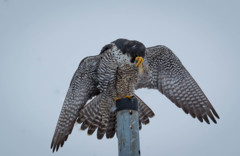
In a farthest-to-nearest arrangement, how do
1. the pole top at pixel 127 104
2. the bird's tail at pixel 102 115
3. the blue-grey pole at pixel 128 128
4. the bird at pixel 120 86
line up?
the bird's tail at pixel 102 115
the bird at pixel 120 86
the pole top at pixel 127 104
the blue-grey pole at pixel 128 128

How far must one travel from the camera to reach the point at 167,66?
594 centimetres

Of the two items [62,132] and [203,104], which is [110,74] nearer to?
[62,132]

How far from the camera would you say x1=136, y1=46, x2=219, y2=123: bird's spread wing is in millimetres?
5508

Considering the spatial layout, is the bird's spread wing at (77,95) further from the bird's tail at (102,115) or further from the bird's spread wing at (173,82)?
the bird's spread wing at (173,82)

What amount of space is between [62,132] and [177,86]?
2.35m

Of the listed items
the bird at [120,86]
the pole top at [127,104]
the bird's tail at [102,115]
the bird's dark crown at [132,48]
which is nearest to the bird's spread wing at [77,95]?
the bird at [120,86]

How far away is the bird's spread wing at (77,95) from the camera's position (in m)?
5.33

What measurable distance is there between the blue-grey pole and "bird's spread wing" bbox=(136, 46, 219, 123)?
2083mm

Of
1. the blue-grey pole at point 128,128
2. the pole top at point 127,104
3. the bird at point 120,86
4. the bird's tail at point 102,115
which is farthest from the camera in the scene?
the bird's tail at point 102,115

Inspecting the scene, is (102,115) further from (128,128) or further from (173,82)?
(128,128)

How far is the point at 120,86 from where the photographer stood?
559 cm

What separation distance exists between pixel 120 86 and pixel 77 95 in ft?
2.77

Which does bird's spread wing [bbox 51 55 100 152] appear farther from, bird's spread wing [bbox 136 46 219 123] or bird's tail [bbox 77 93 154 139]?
bird's spread wing [bbox 136 46 219 123]

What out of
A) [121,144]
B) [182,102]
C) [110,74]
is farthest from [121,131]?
[182,102]
